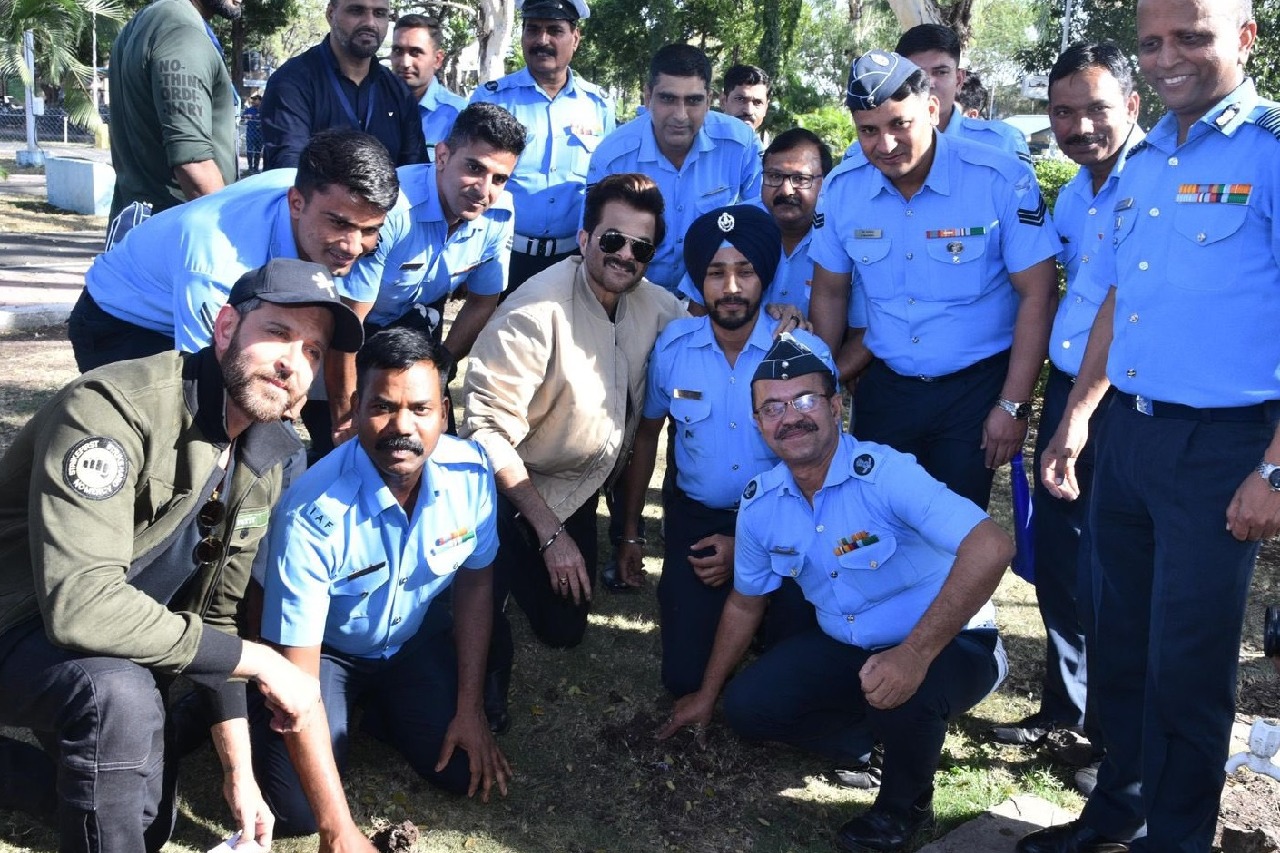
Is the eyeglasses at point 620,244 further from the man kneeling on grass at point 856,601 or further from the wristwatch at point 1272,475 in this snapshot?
the wristwatch at point 1272,475

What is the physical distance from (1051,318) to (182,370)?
2.83 metres

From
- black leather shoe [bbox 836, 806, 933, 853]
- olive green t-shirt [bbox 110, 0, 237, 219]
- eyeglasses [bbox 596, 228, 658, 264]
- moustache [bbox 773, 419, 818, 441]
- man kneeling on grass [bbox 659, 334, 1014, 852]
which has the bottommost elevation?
black leather shoe [bbox 836, 806, 933, 853]

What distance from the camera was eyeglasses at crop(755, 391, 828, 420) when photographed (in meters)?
3.49

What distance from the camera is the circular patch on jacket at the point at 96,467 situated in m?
2.55

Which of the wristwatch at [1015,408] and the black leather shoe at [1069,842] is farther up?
the wristwatch at [1015,408]

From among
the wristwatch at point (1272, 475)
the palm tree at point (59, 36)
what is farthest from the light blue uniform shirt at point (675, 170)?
the palm tree at point (59, 36)

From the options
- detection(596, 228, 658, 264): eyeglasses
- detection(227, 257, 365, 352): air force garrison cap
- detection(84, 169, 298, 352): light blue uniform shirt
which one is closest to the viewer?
detection(227, 257, 365, 352): air force garrison cap

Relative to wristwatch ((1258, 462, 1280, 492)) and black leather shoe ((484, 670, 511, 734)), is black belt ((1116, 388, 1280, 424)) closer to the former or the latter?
wristwatch ((1258, 462, 1280, 492))

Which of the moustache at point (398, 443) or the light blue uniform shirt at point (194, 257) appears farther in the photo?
the light blue uniform shirt at point (194, 257)

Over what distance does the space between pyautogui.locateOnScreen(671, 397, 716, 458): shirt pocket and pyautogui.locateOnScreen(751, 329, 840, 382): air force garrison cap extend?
0.72 metres

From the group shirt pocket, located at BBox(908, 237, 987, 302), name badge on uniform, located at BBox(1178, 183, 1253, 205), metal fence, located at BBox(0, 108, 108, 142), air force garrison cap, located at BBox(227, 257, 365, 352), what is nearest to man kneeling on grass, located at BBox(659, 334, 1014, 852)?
Answer: shirt pocket, located at BBox(908, 237, 987, 302)

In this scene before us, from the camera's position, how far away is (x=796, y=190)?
4.82 m

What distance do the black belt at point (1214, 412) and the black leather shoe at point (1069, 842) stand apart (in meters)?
1.19

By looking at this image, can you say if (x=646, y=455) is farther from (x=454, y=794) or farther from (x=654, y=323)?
(x=454, y=794)
